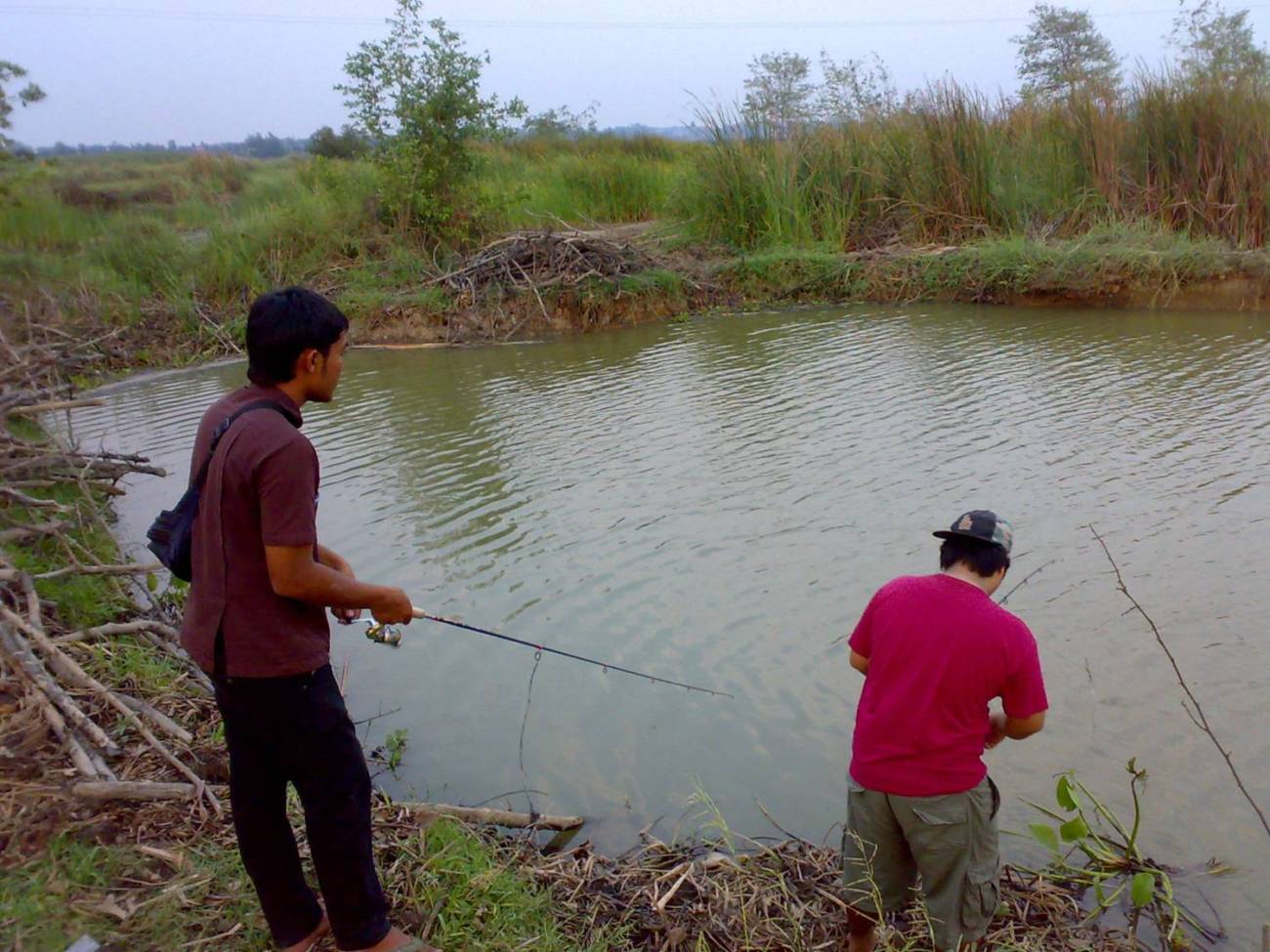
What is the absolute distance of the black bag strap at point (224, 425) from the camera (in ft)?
7.79

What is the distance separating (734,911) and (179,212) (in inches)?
739

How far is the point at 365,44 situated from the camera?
15.5m

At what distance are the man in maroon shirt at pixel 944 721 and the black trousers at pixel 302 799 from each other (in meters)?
1.32

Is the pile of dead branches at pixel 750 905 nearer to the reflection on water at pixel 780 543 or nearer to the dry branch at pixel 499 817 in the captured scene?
the dry branch at pixel 499 817

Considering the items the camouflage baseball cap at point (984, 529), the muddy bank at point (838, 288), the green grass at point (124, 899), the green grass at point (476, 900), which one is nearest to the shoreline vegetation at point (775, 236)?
the muddy bank at point (838, 288)

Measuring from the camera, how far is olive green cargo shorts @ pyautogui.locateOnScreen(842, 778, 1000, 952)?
107 inches

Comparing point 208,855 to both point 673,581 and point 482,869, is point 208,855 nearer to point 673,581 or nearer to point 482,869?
point 482,869

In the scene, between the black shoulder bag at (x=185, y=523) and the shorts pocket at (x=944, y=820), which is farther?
the shorts pocket at (x=944, y=820)

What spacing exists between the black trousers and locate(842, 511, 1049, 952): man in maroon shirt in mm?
1317

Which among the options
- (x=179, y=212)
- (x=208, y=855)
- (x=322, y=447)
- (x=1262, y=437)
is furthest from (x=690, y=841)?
(x=179, y=212)

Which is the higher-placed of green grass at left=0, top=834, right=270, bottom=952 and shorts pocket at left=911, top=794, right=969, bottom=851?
shorts pocket at left=911, top=794, right=969, bottom=851

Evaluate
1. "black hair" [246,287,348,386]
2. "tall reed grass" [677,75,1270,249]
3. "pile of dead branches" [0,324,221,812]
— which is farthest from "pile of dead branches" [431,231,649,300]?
"black hair" [246,287,348,386]

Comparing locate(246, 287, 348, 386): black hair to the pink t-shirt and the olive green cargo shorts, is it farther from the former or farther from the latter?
the olive green cargo shorts

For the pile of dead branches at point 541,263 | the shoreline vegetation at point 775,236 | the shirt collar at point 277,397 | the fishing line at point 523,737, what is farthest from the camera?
the pile of dead branches at point 541,263
